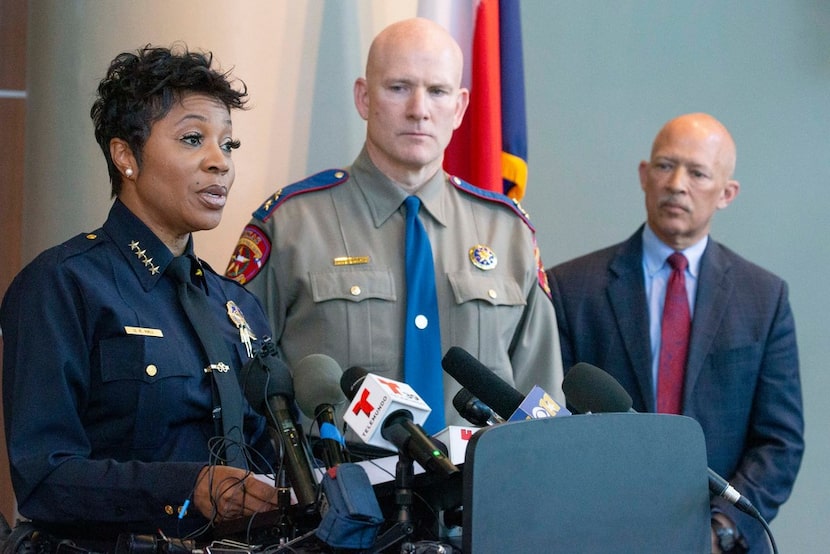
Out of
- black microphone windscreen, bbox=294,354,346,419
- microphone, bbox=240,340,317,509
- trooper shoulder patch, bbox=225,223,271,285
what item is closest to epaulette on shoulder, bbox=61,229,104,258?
microphone, bbox=240,340,317,509

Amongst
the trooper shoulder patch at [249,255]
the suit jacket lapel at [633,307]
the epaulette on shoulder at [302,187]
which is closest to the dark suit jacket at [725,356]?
the suit jacket lapel at [633,307]

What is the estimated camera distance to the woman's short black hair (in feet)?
7.38

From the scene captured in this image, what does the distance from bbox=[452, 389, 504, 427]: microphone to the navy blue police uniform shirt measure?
0.44 metres

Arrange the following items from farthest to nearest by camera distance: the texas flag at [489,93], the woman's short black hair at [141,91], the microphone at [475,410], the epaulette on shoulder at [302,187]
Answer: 1. the texas flag at [489,93]
2. the epaulette on shoulder at [302,187]
3. the woman's short black hair at [141,91]
4. the microphone at [475,410]

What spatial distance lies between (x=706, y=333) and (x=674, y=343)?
9cm

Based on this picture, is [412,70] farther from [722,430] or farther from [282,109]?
[722,430]

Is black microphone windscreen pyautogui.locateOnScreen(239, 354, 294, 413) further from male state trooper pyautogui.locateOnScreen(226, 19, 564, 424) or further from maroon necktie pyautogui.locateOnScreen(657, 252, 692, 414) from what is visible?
maroon necktie pyautogui.locateOnScreen(657, 252, 692, 414)

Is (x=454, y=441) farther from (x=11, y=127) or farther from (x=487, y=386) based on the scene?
(x=11, y=127)

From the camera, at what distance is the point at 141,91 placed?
225cm

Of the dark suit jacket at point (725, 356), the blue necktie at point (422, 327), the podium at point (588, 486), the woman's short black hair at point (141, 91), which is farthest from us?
the dark suit jacket at point (725, 356)

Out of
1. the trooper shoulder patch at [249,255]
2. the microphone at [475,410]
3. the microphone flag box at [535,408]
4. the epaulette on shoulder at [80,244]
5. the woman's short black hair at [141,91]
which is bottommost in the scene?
the microphone at [475,410]

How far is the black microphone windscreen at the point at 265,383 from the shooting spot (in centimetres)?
173

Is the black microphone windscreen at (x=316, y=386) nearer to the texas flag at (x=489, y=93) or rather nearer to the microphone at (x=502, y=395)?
the microphone at (x=502, y=395)

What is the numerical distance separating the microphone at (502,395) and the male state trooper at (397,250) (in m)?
1.13
